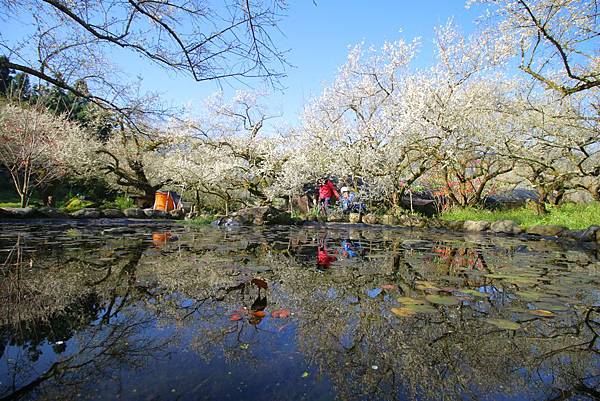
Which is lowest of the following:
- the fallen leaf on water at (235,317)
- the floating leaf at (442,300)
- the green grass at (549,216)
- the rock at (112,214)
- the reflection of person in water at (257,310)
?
the rock at (112,214)

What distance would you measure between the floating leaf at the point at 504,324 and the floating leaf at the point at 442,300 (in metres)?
0.33

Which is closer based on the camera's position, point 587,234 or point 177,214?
point 587,234

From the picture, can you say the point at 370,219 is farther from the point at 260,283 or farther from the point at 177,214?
the point at 260,283

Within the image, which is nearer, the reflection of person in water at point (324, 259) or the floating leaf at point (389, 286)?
the floating leaf at point (389, 286)

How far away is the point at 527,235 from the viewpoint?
329 inches

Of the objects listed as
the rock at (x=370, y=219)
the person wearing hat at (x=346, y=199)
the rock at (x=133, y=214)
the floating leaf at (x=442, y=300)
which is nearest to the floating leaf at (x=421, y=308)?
the floating leaf at (x=442, y=300)

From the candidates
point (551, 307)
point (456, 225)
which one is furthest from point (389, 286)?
point (456, 225)

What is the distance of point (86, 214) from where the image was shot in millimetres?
11469

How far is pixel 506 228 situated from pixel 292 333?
8904mm

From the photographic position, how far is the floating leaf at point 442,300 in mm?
2363

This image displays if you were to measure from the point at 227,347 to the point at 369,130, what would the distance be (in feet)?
38.1

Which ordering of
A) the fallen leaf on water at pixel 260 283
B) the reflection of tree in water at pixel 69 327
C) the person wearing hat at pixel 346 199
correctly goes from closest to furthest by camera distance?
the reflection of tree in water at pixel 69 327
the fallen leaf on water at pixel 260 283
the person wearing hat at pixel 346 199

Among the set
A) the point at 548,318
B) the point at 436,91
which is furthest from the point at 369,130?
the point at 548,318

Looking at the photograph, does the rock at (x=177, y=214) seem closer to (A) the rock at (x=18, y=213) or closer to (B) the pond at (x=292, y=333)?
(A) the rock at (x=18, y=213)
